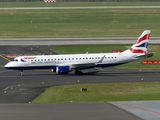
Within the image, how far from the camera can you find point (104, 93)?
4316 cm

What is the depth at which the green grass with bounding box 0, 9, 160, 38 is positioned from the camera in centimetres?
10731

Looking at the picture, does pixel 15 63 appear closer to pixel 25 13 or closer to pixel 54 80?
pixel 54 80

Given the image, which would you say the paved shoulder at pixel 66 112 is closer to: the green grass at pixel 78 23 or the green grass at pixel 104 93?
the green grass at pixel 104 93

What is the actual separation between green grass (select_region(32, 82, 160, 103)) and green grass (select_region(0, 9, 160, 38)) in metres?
54.9

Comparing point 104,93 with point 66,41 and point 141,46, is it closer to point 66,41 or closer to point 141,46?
point 141,46

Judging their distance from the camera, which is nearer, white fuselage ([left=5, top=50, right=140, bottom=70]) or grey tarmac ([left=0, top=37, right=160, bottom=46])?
white fuselage ([left=5, top=50, right=140, bottom=70])

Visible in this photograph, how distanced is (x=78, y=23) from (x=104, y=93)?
8584 cm

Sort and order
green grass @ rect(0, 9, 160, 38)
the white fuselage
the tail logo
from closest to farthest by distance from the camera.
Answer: the white fuselage → the tail logo → green grass @ rect(0, 9, 160, 38)

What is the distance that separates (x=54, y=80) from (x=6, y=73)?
10.2m

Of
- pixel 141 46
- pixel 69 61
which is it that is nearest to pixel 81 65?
pixel 69 61

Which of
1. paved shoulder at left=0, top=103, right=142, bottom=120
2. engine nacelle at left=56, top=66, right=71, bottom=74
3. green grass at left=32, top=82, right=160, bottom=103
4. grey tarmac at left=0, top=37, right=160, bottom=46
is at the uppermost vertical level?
grey tarmac at left=0, top=37, right=160, bottom=46

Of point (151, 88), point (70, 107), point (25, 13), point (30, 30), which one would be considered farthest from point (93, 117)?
point (25, 13)

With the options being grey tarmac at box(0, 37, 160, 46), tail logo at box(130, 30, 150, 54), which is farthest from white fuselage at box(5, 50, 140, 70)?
grey tarmac at box(0, 37, 160, 46)

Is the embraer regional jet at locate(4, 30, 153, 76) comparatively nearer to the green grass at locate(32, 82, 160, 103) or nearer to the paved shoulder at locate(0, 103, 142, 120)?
the green grass at locate(32, 82, 160, 103)
